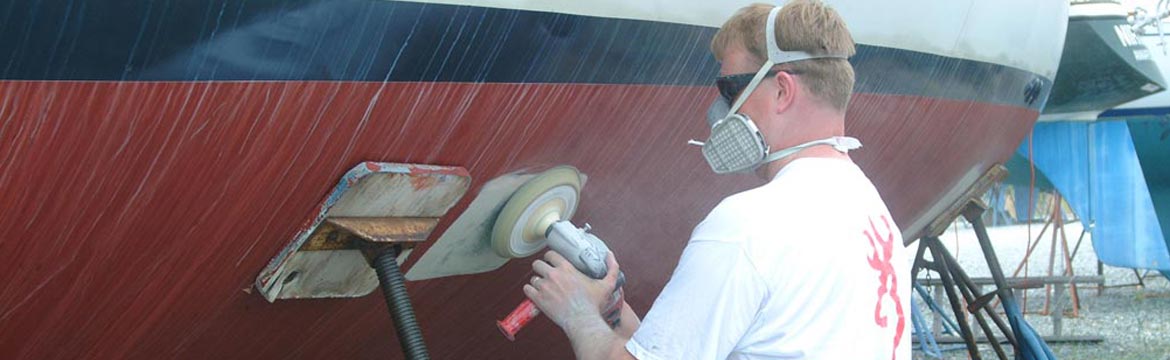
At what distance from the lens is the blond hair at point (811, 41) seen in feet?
5.87

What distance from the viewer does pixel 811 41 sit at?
70.5 inches

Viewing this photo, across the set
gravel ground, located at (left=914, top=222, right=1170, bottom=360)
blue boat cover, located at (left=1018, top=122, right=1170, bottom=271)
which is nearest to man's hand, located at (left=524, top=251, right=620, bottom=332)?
gravel ground, located at (left=914, top=222, right=1170, bottom=360)

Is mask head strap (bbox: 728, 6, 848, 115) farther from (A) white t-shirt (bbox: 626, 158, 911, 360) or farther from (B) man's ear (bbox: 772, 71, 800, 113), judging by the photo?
(A) white t-shirt (bbox: 626, 158, 911, 360)

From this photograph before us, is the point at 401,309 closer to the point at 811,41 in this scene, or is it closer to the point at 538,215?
the point at 538,215

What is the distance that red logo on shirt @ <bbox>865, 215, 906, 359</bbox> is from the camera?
1.76m

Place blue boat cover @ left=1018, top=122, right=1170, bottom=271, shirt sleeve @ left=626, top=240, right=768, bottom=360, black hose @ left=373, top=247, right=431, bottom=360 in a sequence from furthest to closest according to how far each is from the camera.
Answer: blue boat cover @ left=1018, top=122, right=1170, bottom=271
black hose @ left=373, top=247, right=431, bottom=360
shirt sleeve @ left=626, top=240, right=768, bottom=360

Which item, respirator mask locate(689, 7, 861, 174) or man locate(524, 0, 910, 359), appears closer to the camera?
man locate(524, 0, 910, 359)

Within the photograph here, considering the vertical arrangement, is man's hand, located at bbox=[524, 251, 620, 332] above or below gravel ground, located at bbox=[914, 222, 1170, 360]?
above

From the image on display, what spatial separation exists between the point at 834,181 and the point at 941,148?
2.09 meters

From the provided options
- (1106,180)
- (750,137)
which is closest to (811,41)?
(750,137)

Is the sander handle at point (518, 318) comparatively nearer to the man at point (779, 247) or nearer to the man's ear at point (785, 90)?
the man at point (779, 247)

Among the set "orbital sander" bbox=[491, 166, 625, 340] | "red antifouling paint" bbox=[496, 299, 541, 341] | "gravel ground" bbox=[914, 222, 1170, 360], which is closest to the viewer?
"red antifouling paint" bbox=[496, 299, 541, 341]

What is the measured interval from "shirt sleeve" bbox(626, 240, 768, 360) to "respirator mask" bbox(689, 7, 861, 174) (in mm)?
236

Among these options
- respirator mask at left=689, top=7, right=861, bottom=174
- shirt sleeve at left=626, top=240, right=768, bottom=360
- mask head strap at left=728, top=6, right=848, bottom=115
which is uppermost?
mask head strap at left=728, top=6, right=848, bottom=115
